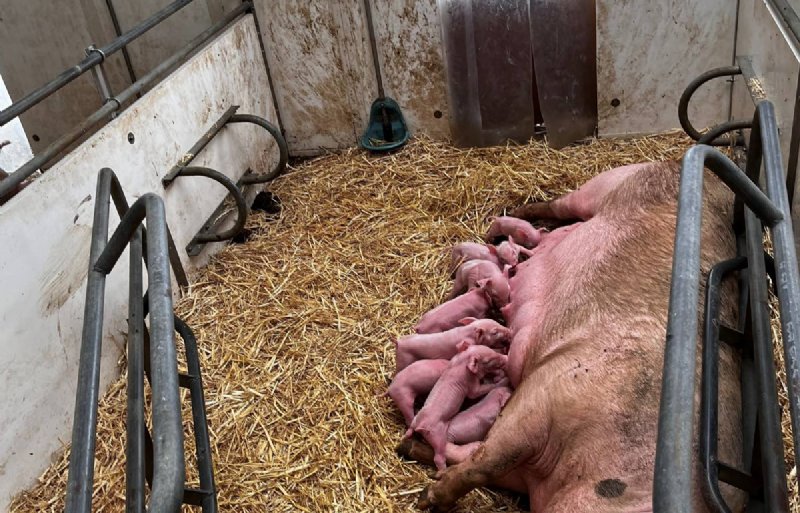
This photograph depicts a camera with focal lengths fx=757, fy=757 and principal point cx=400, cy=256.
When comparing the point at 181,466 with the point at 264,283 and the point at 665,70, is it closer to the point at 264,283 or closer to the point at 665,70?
the point at 264,283

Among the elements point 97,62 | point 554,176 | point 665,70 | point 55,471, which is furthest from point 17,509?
point 665,70

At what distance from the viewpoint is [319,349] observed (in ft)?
11.2

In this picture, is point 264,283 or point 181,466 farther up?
point 181,466

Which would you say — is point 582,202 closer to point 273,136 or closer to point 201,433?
point 273,136

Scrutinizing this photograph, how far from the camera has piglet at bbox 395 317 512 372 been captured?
300 cm

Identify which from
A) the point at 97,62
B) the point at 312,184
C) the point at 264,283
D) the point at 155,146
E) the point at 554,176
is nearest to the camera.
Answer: the point at 97,62

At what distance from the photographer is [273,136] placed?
14.3 ft

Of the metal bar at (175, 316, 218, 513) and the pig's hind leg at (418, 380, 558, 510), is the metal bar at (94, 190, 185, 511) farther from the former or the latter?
the pig's hind leg at (418, 380, 558, 510)

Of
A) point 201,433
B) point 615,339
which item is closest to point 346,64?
point 615,339

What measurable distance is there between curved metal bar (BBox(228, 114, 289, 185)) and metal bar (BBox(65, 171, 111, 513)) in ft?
6.41

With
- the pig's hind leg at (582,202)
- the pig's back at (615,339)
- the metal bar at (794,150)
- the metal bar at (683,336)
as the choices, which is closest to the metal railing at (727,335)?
the metal bar at (683,336)

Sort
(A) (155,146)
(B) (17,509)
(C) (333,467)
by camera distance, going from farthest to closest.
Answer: (A) (155,146) → (C) (333,467) → (B) (17,509)

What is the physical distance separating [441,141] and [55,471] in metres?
3.23

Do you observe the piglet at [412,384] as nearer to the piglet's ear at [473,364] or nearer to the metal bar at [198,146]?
the piglet's ear at [473,364]
